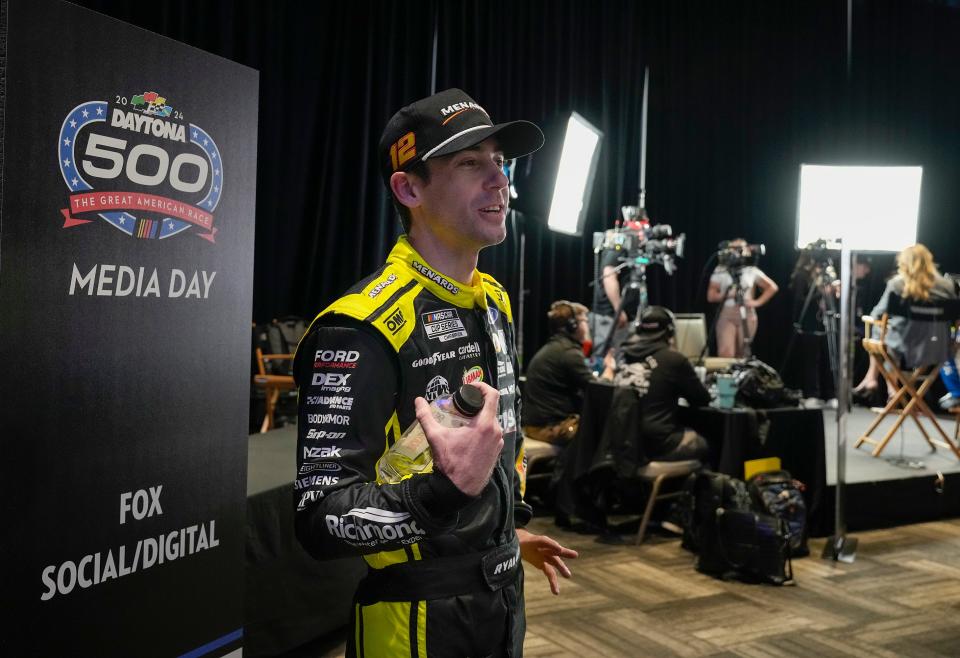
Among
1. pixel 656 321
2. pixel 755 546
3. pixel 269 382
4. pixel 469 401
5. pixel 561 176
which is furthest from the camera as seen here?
pixel 269 382

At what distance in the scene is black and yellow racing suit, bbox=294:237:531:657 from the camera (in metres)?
1.05

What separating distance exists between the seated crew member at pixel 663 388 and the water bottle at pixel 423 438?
340cm

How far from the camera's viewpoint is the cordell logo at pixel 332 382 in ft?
3.72

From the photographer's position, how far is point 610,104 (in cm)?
896

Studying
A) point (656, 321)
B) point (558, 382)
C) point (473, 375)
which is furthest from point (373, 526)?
point (558, 382)

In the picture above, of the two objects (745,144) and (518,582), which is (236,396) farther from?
(745,144)

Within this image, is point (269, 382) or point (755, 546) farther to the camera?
point (269, 382)

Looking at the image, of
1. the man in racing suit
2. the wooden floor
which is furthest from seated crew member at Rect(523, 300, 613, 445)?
the man in racing suit

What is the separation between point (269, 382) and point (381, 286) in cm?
527

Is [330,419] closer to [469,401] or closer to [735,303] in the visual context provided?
[469,401]

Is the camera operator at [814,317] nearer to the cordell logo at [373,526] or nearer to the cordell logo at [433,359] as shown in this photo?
the cordell logo at [433,359]

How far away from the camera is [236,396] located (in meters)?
1.41

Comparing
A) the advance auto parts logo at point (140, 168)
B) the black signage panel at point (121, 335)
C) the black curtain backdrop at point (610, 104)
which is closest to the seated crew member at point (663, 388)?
the black curtain backdrop at point (610, 104)

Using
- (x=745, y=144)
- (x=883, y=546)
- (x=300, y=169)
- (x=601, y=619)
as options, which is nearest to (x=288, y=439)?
(x=601, y=619)
